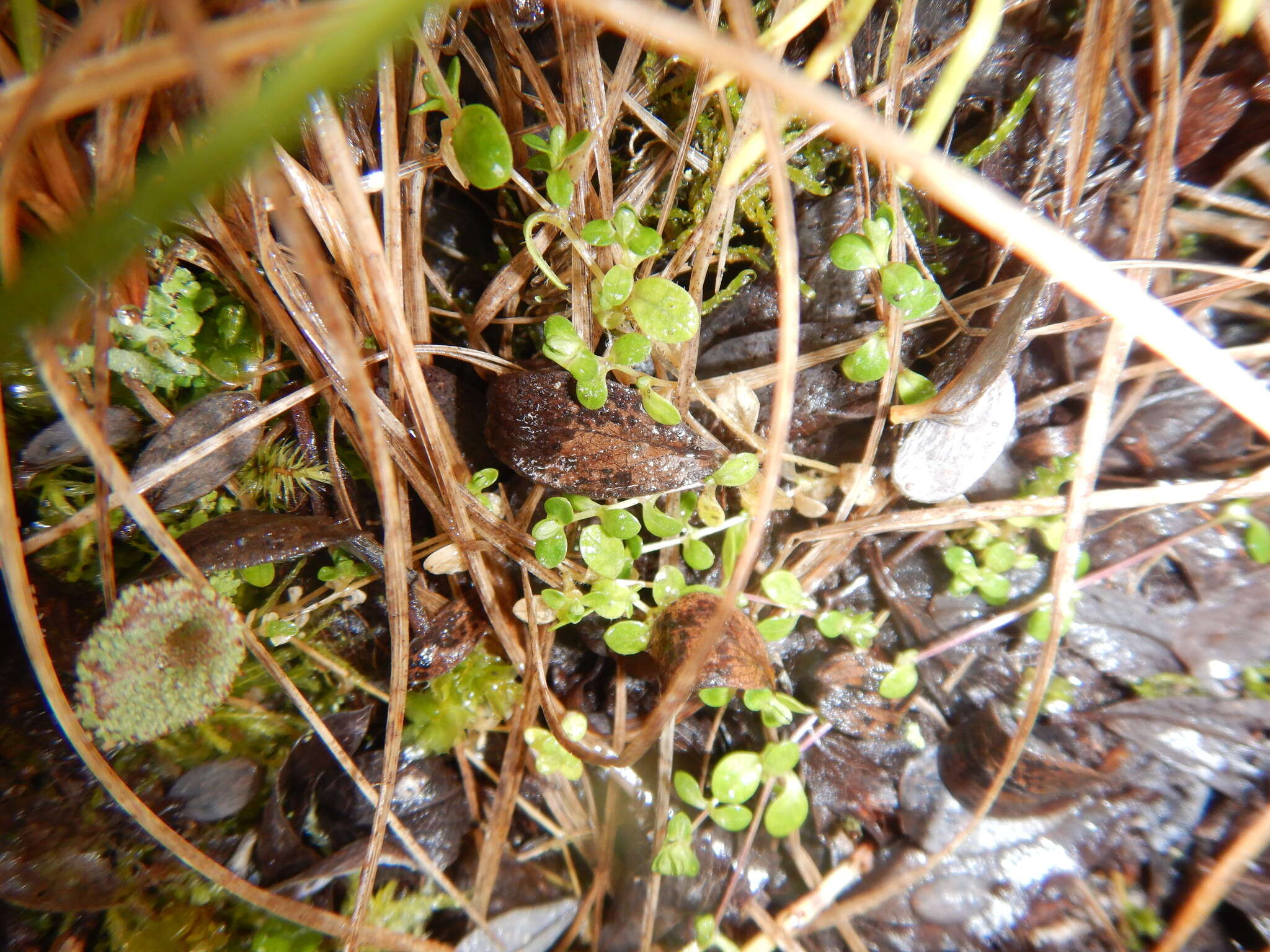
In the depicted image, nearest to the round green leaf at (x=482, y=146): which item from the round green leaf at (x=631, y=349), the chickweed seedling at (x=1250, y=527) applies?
the round green leaf at (x=631, y=349)

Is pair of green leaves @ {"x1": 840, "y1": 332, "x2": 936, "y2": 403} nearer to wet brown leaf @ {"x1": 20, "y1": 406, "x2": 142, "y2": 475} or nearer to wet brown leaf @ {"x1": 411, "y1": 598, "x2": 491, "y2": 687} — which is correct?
wet brown leaf @ {"x1": 411, "y1": 598, "x2": 491, "y2": 687}

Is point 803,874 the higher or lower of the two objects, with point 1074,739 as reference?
lower

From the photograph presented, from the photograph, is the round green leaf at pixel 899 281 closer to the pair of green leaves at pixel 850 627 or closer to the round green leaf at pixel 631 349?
the round green leaf at pixel 631 349

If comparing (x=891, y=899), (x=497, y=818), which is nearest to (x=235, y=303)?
(x=497, y=818)

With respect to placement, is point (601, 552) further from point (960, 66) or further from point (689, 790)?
point (960, 66)

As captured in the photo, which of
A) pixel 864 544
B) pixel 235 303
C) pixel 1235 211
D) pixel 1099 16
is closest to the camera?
pixel 1099 16

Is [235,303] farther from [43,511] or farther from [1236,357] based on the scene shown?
[1236,357]
